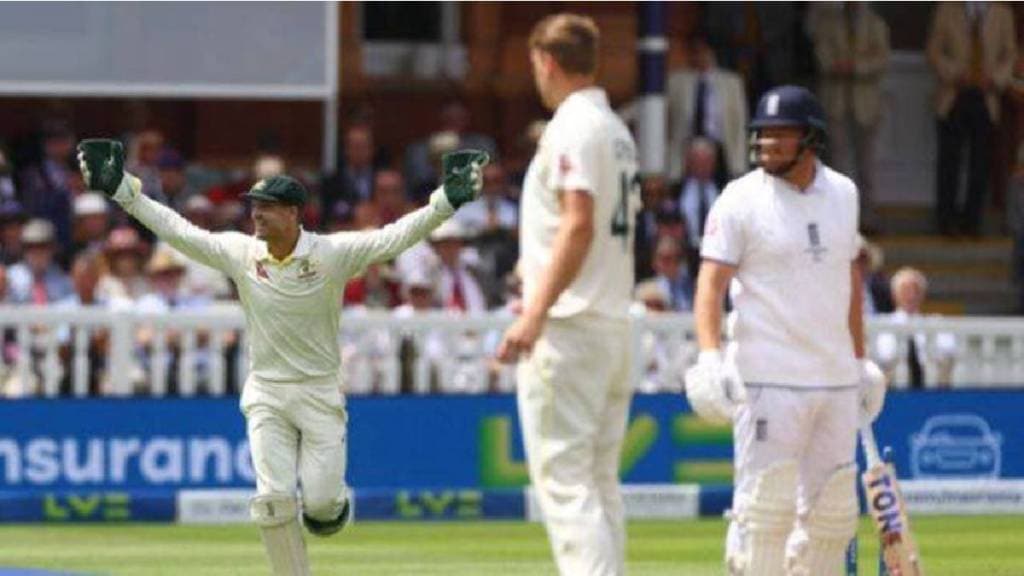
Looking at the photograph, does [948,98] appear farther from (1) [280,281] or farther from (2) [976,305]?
(1) [280,281]

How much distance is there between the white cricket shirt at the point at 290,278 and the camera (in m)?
12.1

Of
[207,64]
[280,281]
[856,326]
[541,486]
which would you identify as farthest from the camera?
[207,64]

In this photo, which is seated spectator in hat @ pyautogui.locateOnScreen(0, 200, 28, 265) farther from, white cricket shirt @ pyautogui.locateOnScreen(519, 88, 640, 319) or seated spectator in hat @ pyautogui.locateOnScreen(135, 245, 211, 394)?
white cricket shirt @ pyautogui.locateOnScreen(519, 88, 640, 319)

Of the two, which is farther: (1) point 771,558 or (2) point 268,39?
(2) point 268,39

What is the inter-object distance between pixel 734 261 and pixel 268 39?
11.3 metres

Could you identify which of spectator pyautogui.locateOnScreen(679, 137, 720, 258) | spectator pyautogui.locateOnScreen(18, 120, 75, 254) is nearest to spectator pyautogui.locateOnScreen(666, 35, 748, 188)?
spectator pyautogui.locateOnScreen(679, 137, 720, 258)

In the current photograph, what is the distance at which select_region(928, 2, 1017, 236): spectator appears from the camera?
2494 cm

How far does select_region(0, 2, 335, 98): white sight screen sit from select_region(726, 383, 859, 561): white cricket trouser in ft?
37.1

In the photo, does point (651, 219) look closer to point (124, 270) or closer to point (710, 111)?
point (710, 111)

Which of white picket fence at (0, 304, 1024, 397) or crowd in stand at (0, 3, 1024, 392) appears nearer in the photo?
white picket fence at (0, 304, 1024, 397)

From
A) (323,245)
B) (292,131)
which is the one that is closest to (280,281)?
(323,245)

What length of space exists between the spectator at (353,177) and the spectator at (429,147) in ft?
1.61

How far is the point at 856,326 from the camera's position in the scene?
11227 mm

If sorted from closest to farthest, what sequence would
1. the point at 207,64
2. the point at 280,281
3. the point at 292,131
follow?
the point at 280,281 < the point at 207,64 < the point at 292,131
